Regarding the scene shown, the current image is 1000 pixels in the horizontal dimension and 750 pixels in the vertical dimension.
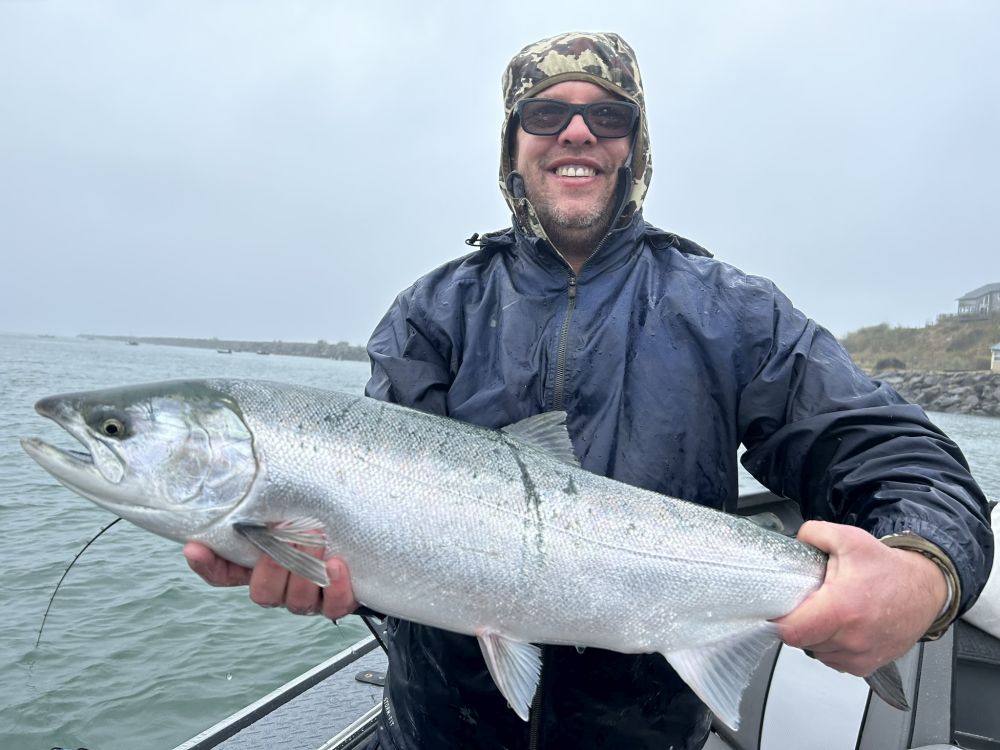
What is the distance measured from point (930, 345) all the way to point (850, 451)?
91.5 meters

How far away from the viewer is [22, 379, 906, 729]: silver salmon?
2.39 m

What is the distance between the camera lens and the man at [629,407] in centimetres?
216

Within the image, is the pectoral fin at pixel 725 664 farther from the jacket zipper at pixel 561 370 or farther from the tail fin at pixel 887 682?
the jacket zipper at pixel 561 370

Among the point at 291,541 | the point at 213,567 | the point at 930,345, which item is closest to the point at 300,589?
the point at 291,541

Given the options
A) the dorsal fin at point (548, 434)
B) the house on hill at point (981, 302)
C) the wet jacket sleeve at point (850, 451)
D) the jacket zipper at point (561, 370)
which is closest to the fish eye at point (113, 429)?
the dorsal fin at point (548, 434)

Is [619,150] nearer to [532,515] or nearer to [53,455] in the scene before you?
[532,515]

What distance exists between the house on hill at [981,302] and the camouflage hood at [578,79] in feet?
352

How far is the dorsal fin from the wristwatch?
3.58 ft

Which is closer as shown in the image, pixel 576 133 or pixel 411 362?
pixel 411 362

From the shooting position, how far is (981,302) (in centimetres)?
10006

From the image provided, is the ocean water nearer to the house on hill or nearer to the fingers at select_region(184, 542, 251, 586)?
the fingers at select_region(184, 542, 251, 586)

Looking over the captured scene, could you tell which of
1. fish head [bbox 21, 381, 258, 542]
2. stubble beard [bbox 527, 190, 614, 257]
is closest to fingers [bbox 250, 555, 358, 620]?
fish head [bbox 21, 381, 258, 542]

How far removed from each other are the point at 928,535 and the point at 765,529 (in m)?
0.55

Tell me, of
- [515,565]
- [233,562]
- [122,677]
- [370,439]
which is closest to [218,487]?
[233,562]
